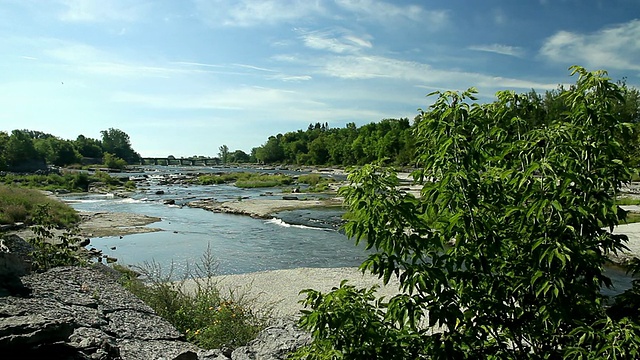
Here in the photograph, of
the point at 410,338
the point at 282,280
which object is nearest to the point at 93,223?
the point at 282,280

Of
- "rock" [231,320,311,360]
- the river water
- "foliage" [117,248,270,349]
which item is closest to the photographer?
"rock" [231,320,311,360]

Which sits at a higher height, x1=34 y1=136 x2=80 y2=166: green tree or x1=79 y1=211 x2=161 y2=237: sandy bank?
x1=34 y1=136 x2=80 y2=166: green tree

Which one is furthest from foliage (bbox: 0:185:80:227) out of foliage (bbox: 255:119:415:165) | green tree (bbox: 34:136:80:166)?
green tree (bbox: 34:136:80:166)

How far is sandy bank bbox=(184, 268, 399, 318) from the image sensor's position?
15.1 m

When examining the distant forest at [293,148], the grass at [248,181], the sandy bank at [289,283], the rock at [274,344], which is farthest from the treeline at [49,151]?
the rock at [274,344]

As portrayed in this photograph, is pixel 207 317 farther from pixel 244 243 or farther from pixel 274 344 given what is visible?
pixel 244 243

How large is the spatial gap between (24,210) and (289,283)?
69.7ft

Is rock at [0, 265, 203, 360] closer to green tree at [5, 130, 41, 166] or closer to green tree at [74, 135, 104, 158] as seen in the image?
green tree at [5, 130, 41, 166]

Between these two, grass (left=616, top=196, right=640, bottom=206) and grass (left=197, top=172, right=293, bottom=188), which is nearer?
grass (left=616, top=196, right=640, bottom=206)

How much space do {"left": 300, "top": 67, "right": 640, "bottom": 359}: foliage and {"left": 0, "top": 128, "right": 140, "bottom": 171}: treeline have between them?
71662 mm

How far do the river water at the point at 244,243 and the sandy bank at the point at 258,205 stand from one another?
1394 millimetres

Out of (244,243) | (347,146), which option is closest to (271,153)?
(347,146)

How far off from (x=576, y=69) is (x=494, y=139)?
900mm

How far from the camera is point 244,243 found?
87.2 feet
